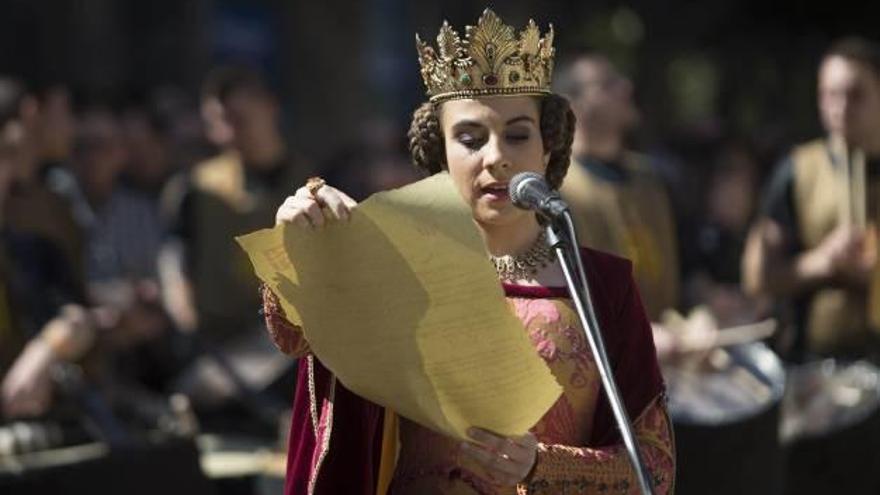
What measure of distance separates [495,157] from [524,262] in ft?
→ 0.75

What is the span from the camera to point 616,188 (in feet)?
29.1

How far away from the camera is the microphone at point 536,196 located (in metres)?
4.39

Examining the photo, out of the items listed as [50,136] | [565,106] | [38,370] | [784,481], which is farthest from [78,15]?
[565,106]

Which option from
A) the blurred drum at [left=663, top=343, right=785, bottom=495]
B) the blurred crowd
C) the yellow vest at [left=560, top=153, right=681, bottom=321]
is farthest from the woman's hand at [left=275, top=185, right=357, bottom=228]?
the yellow vest at [left=560, top=153, right=681, bottom=321]

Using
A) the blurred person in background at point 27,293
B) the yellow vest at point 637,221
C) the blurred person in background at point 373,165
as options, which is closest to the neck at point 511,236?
the yellow vest at point 637,221

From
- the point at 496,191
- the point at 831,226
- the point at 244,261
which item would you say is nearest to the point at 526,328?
the point at 496,191

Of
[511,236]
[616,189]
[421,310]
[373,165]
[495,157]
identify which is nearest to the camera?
[421,310]

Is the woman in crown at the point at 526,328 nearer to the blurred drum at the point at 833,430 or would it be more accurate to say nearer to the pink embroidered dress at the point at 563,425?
the pink embroidered dress at the point at 563,425

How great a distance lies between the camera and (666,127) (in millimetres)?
20094

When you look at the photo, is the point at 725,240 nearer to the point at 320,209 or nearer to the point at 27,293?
the point at 27,293

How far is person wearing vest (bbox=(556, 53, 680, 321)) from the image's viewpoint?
872 cm

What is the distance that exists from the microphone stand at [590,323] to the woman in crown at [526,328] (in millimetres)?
294

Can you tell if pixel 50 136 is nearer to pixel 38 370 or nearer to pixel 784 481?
pixel 38 370

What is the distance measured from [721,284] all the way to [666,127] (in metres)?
9.32
